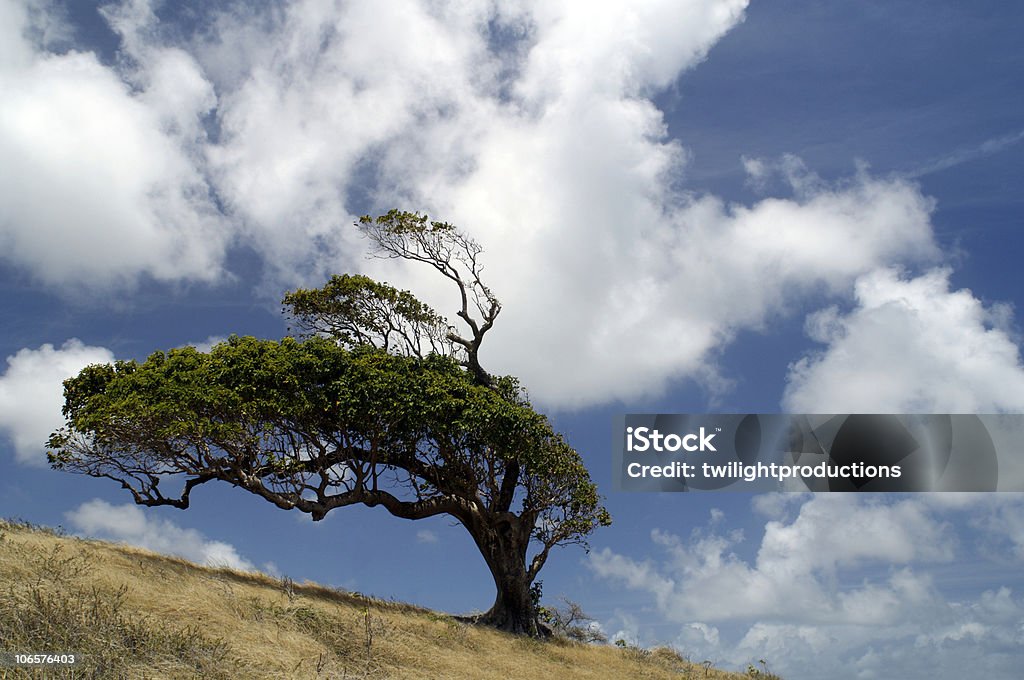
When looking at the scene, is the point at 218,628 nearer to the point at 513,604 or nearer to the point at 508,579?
the point at 508,579

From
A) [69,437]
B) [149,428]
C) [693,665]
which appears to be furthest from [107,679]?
[693,665]

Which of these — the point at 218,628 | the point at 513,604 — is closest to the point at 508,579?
the point at 513,604

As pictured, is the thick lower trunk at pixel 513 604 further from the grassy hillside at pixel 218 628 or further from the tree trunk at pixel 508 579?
the grassy hillside at pixel 218 628

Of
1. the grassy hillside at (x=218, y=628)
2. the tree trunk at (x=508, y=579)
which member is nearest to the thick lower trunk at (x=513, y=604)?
the tree trunk at (x=508, y=579)

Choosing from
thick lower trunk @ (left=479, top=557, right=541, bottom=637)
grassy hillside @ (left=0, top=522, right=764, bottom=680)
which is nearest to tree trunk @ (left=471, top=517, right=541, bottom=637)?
thick lower trunk @ (left=479, top=557, right=541, bottom=637)

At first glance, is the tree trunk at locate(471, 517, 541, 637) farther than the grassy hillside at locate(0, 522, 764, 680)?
Yes

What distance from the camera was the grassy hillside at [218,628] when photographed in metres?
14.5

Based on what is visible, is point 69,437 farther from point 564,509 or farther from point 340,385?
point 564,509

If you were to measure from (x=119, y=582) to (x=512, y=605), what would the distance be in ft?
47.1

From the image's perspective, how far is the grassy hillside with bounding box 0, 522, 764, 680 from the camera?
47.7ft

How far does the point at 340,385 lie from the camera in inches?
999

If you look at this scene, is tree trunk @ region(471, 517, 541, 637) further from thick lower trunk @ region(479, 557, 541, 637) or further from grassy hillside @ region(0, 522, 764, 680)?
grassy hillside @ region(0, 522, 764, 680)

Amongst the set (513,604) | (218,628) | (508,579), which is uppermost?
(508,579)

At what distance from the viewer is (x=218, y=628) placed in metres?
17.7
